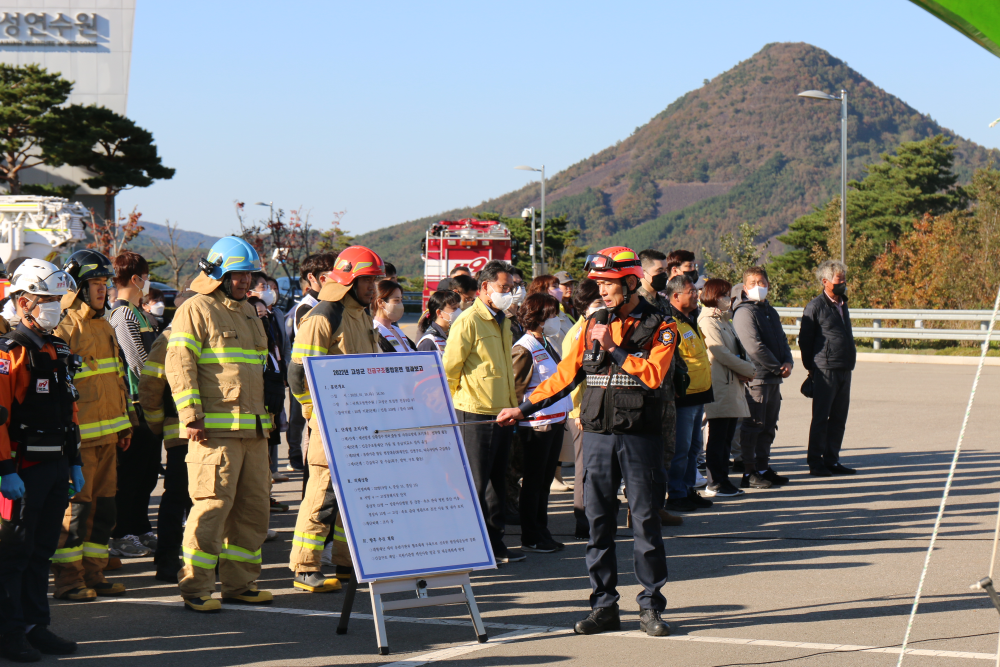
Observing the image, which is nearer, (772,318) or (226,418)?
(226,418)

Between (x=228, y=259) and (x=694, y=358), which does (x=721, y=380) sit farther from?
(x=228, y=259)

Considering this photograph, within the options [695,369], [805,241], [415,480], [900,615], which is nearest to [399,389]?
[415,480]

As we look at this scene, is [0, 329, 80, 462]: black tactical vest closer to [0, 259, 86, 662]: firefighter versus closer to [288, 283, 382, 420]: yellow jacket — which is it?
[0, 259, 86, 662]: firefighter

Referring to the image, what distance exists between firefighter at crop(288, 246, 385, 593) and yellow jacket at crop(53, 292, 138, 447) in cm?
115

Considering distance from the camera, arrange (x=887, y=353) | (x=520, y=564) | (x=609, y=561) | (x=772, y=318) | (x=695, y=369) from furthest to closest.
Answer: (x=887, y=353) < (x=772, y=318) < (x=695, y=369) < (x=520, y=564) < (x=609, y=561)

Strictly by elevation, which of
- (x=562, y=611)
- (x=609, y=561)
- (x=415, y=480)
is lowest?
(x=562, y=611)

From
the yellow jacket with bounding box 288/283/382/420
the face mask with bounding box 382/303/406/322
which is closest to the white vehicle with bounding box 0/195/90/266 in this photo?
the face mask with bounding box 382/303/406/322

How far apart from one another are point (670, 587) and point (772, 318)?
184 inches

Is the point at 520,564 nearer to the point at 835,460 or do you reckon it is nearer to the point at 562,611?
the point at 562,611

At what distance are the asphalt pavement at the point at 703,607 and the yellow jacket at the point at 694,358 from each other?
1151 millimetres

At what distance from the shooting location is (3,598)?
17.2 feet

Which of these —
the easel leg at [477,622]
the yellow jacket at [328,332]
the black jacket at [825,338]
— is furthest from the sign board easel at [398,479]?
the black jacket at [825,338]

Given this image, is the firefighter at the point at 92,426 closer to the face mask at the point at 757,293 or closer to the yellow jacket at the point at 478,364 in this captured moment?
the yellow jacket at the point at 478,364

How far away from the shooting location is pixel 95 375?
21.4ft
